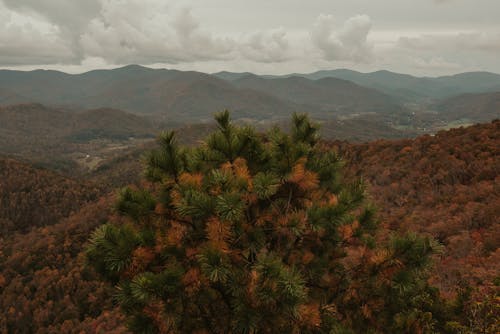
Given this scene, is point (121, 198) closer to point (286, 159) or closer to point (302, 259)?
point (286, 159)

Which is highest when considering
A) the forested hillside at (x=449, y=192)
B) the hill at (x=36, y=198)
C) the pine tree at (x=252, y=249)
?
the pine tree at (x=252, y=249)

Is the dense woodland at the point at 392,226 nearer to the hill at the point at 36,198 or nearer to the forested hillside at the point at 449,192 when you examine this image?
the forested hillside at the point at 449,192

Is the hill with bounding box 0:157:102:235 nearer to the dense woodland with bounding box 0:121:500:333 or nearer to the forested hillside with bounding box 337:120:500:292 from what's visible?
the dense woodland with bounding box 0:121:500:333

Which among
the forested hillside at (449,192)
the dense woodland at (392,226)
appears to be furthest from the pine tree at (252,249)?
the forested hillside at (449,192)

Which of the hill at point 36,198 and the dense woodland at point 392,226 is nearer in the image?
the dense woodland at point 392,226

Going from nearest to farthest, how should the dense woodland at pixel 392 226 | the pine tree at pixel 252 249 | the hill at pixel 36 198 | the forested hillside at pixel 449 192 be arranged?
1. the pine tree at pixel 252 249
2. the dense woodland at pixel 392 226
3. the forested hillside at pixel 449 192
4. the hill at pixel 36 198

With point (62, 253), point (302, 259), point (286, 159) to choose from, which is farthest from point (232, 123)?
point (62, 253)
